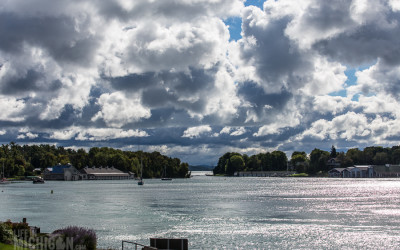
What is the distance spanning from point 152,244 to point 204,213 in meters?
50.0

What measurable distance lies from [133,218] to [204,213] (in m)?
12.7

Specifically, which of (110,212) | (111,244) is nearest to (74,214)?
(110,212)

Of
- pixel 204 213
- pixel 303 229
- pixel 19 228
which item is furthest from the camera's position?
pixel 204 213

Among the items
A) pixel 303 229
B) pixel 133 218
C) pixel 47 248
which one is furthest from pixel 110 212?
pixel 47 248

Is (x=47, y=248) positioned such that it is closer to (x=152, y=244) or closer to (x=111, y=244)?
(x=152, y=244)

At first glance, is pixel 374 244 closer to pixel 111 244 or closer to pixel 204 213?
pixel 111 244

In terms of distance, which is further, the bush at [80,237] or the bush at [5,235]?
the bush at [5,235]

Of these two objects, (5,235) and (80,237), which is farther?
(5,235)

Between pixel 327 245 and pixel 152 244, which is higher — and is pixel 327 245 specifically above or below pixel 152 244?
below

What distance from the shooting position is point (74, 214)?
78250 millimetres

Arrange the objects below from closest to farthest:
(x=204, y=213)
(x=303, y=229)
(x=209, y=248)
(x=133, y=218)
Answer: (x=209, y=248) → (x=303, y=229) → (x=133, y=218) → (x=204, y=213)

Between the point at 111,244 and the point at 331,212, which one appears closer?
the point at 111,244

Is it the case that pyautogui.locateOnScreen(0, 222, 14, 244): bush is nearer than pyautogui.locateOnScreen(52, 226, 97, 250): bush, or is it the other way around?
pyautogui.locateOnScreen(52, 226, 97, 250): bush

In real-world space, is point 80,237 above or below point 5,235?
above
